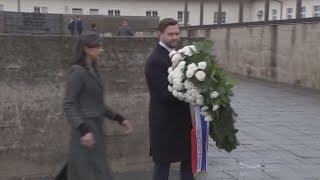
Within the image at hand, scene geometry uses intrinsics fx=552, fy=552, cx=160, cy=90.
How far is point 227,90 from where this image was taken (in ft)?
15.8

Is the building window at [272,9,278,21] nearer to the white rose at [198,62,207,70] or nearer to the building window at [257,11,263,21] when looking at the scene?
the building window at [257,11,263,21]

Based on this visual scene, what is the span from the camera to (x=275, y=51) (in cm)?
1806

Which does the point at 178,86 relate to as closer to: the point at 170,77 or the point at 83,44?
the point at 170,77

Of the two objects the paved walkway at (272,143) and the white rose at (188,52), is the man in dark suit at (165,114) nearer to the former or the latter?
the white rose at (188,52)

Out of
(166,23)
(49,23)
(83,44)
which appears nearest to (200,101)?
(166,23)

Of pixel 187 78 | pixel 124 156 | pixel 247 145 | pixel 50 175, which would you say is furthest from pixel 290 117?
pixel 187 78

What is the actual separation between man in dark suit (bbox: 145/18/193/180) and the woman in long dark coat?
62 centimetres

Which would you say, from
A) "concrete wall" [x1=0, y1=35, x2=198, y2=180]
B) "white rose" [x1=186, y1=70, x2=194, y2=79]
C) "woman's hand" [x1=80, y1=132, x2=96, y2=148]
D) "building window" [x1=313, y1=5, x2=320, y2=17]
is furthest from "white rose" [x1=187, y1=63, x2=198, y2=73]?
"building window" [x1=313, y1=5, x2=320, y2=17]

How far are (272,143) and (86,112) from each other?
4728mm

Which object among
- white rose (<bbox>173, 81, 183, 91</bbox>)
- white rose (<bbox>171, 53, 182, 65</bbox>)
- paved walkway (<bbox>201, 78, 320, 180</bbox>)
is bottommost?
paved walkway (<bbox>201, 78, 320, 180</bbox>)

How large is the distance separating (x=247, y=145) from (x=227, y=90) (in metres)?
3.62

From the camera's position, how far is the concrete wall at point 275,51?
626 inches

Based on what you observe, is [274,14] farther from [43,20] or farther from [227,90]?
[227,90]

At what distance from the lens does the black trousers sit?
5086 millimetres
